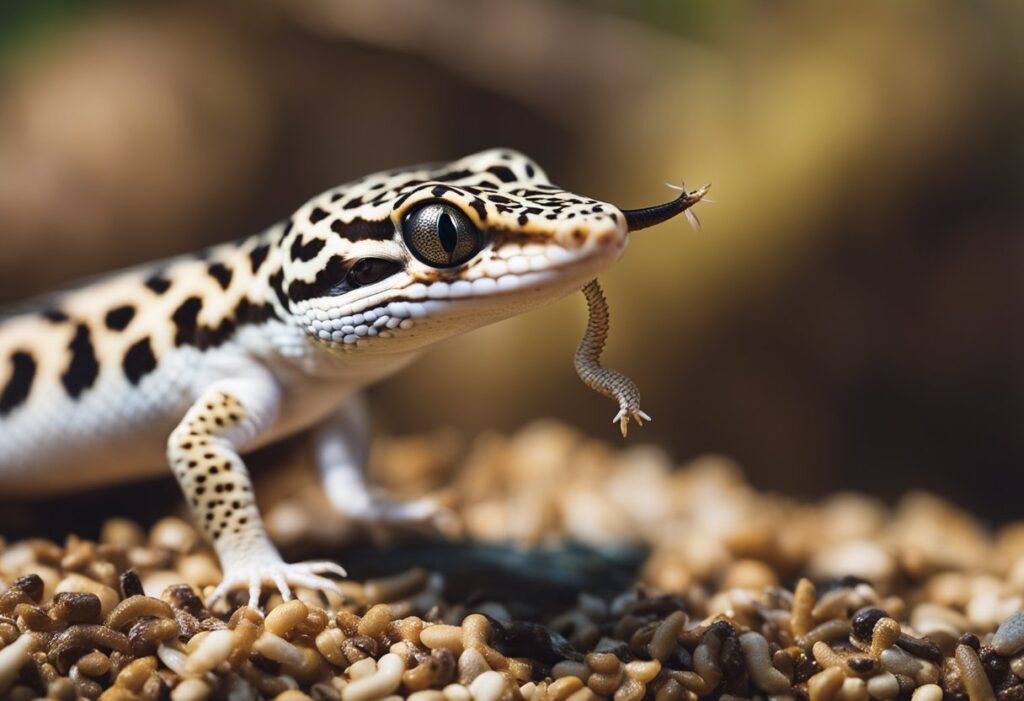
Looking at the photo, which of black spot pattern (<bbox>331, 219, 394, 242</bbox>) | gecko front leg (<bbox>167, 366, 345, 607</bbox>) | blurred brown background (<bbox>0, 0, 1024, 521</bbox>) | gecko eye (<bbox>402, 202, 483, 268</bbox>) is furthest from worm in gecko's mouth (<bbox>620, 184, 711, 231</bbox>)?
blurred brown background (<bbox>0, 0, 1024, 521</bbox>)

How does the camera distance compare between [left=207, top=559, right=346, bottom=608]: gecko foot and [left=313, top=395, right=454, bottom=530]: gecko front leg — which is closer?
[left=207, top=559, right=346, bottom=608]: gecko foot

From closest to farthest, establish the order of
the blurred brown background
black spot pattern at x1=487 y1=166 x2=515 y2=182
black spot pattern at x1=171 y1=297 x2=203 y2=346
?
black spot pattern at x1=487 y1=166 x2=515 y2=182, black spot pattern at x1=171 y1=297 x2=203 y2=346, the blurred brown background

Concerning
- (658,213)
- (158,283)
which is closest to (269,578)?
(158,283)

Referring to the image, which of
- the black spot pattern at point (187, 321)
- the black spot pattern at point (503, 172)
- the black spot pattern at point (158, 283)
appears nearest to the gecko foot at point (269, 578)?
the black spot pattern at point (187, 321)

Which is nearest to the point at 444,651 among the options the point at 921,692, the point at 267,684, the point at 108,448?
the point at 267,684

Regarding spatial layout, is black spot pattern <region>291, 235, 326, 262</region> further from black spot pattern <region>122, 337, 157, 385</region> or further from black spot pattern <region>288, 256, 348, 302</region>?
black spot pattern <region>122, 337, 157, 385</region>

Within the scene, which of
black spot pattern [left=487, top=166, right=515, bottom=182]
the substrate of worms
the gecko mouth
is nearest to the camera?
the substrate of worms

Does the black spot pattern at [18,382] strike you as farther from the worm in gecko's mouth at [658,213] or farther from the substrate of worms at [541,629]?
the worm in gecko's mouth at [658,213]
